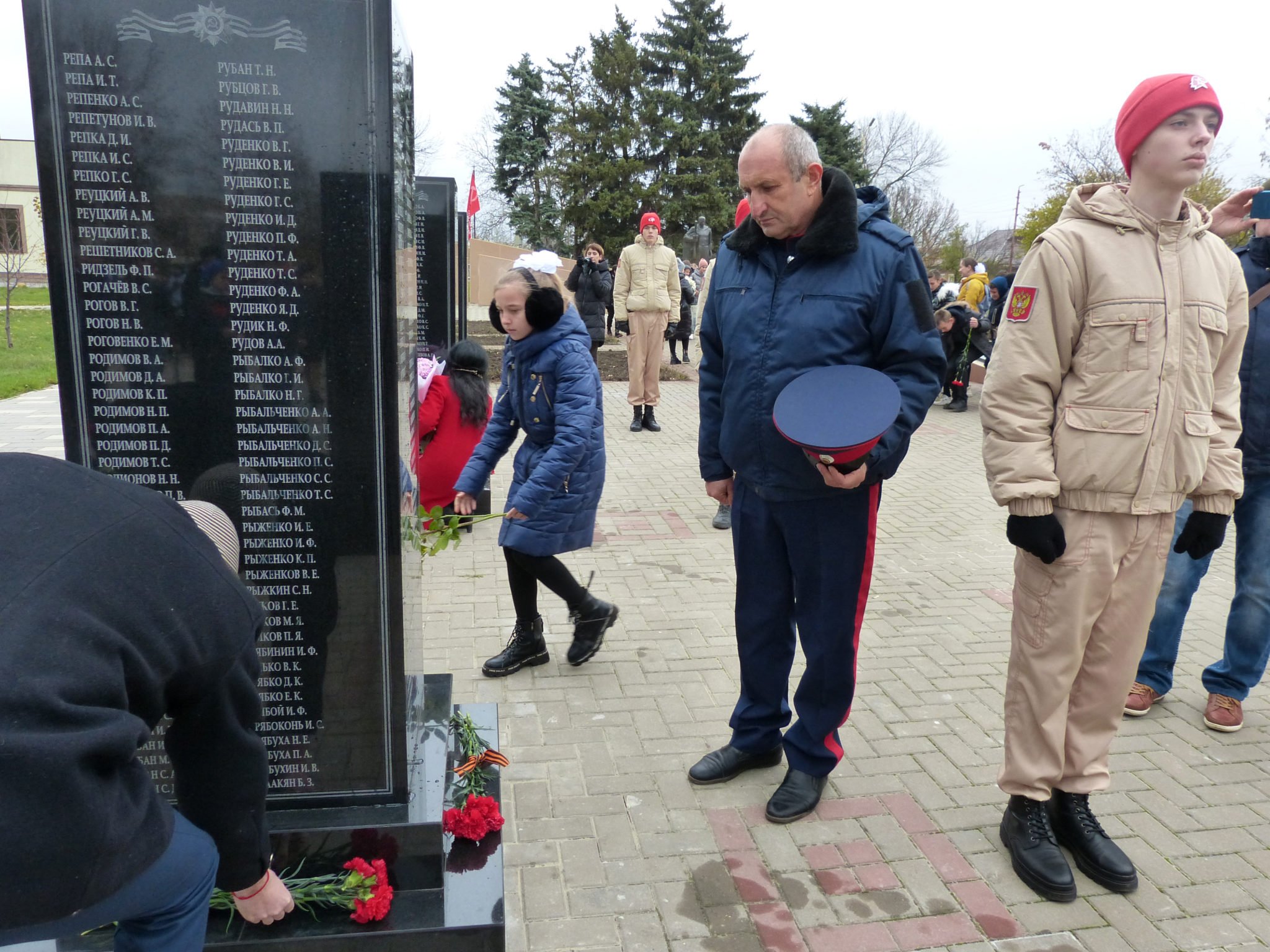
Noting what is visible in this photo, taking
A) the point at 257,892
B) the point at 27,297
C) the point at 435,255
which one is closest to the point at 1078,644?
the point at 257,892

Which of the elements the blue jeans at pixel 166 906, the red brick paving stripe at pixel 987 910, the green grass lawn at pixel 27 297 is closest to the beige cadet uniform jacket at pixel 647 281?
the red brick paving stripe at pixel 987 910

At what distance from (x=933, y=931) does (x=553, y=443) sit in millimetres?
2181

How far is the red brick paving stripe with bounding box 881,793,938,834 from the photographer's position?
3.00m

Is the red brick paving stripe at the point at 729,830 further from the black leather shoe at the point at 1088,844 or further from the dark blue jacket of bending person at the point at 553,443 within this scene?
the dark blue jacket of bending person at the point at 553,443

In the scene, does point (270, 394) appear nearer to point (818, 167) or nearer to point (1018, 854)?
point (818, 167)

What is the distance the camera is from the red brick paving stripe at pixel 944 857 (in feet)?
9.11

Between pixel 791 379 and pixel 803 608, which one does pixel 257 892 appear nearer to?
pixel 803 608

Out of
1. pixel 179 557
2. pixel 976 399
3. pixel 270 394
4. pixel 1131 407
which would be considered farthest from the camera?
pixel 976 399

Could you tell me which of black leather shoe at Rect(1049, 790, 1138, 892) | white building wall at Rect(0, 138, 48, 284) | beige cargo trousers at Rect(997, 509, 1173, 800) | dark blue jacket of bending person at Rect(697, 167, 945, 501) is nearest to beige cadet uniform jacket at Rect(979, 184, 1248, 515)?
beige cargo trousers at Rect(997, 509, 1173, 800)

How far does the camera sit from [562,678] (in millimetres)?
4117

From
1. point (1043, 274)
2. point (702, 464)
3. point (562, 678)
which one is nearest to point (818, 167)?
point (1043, 274)

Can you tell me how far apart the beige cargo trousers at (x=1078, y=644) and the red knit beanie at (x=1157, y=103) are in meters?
1.01

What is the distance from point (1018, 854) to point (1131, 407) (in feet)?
4.33

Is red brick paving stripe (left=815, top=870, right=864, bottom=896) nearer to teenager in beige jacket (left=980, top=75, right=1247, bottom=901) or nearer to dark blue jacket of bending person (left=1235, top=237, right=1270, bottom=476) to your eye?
teenager in beige jacket (left=980, top=75, right=1247, bottom=901)
